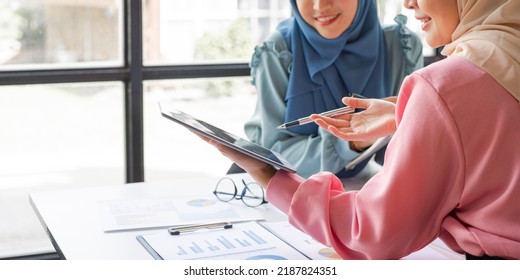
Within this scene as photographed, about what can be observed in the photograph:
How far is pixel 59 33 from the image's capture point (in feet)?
10.0

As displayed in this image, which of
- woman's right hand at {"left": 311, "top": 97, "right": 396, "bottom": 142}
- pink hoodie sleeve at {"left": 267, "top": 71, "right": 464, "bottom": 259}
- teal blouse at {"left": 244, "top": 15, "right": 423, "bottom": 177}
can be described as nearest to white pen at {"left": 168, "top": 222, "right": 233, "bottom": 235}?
woman's right hand at {"left": 311, "top": 97, "right": 396, "bottom": 142}

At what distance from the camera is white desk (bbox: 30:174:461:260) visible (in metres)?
1.69

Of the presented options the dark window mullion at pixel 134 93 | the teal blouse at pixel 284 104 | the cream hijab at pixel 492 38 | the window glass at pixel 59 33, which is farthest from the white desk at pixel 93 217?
the window glass at pixel 59 33

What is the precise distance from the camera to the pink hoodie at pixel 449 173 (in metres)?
A: 1.24

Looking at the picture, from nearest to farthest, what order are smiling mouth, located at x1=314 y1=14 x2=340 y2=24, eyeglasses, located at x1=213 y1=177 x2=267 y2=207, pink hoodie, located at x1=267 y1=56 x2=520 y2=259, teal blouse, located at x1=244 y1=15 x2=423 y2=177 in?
pink hoodie, located at x1=267 y1=56 x2=520 y2=259, eyeglasses, located at x1=213 y1=177 x2=267 y2=207, teal blouse, located at x1=244 y1=15 x2=423 y2=177, smiling mouth, located at x1=314 y1=14 x2=340 y2=24

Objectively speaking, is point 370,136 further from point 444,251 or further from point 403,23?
point 403,23

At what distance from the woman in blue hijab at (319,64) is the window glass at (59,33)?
2.44ft

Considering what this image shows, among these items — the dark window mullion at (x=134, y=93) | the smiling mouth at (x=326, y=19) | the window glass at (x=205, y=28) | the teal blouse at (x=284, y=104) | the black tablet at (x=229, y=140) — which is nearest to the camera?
the black tablet at (x=229, y=140)

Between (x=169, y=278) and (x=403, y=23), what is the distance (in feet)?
5.62

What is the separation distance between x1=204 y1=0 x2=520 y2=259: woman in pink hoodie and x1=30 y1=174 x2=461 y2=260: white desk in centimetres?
39

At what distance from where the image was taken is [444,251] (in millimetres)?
1710

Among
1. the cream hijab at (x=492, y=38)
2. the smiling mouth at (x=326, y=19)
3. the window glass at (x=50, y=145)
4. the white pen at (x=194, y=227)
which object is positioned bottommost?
the window glass at (x=50, y=145)

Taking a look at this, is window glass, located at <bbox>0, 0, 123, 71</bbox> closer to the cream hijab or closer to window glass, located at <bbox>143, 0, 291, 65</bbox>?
window glass, located at <bbox>143, 0, 291, 65</bbox>

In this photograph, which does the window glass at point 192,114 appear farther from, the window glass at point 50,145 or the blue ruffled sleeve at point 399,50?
the blue ruffled sleeve at point 399,50
